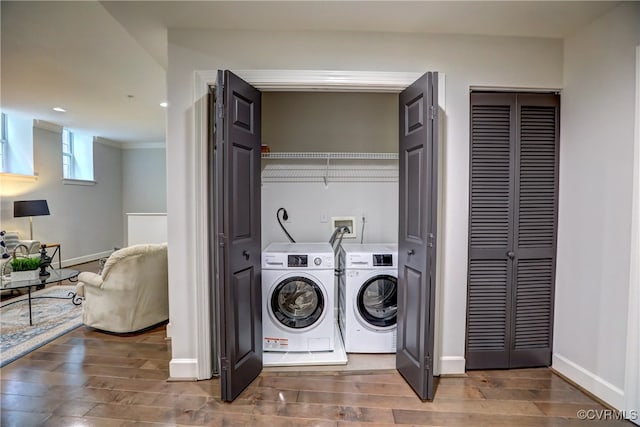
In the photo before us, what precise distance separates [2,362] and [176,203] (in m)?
2.04

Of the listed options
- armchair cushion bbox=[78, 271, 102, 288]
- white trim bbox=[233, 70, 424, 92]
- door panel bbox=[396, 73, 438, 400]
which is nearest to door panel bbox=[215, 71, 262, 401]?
white trim bbox=[233, 70, 424, 92]

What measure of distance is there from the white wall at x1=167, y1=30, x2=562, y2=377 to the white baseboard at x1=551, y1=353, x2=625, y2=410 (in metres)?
0.76

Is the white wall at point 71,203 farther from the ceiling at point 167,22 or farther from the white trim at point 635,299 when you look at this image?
the white trim at point 635,299

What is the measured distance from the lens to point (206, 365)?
2219 millimetres

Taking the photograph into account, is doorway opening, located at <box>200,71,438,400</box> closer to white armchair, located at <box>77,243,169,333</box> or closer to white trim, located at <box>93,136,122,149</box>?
white armchair, located at <box>77,243,169,333</box>

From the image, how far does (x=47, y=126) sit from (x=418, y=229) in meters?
6.79

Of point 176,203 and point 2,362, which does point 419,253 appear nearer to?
point 176,203

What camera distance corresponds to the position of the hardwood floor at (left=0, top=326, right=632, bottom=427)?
71.7 inches

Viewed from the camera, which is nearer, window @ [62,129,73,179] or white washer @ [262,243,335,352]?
white washer @ [262,243,335,352]

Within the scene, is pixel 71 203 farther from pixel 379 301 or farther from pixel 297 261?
pixel 379 301

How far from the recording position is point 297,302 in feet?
8.61

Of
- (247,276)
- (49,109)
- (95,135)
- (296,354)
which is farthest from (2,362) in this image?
(95,135)

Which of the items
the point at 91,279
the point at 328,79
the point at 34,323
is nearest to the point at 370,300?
the point at 328,79

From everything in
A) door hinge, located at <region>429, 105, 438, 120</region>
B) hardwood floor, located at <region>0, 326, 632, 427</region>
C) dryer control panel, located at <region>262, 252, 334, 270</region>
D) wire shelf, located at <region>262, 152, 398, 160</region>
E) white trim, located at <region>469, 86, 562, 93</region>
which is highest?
white trim, located at <region>469, 86, 562, 93</region>
